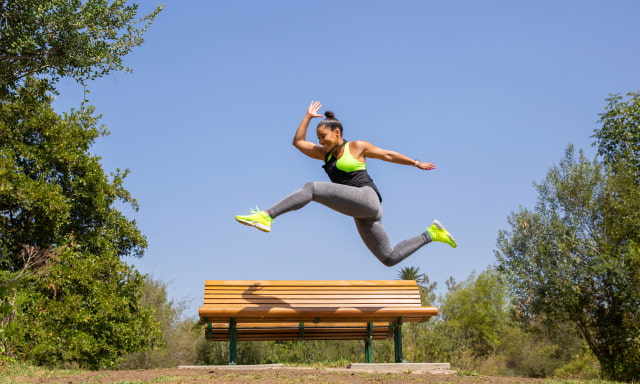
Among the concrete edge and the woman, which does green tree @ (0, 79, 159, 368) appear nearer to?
the concrete edge

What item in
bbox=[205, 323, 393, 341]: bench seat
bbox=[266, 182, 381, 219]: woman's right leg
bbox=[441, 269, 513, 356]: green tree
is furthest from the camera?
bbox=[441, 269, 513, 356]: green tree

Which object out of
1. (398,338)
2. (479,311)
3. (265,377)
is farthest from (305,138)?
(479,311)

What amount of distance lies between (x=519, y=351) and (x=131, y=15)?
27.8 meters

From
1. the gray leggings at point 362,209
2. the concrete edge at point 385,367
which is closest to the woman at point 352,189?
the gray leggings at point 362,209

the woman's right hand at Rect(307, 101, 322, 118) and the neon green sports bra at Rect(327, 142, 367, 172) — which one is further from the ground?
the woman's right hand at Rect(307, 101, 322, 118)

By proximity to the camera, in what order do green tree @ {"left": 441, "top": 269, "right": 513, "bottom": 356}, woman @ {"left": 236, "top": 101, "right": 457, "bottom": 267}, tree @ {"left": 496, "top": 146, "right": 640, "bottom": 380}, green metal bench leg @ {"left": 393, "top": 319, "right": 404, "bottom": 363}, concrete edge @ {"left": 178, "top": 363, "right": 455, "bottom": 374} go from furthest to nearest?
1. green tree @ {"left": 441, "top": 269, "right": 513, "bottom": 356}
2. tree @ {"left": 496, "top": 146, "right": 640, "bottom": 380}
3. green metal bench leg @ {"left": 393, "top": 319, "right": 404, "bottom": 363}
4. concrete edge @ {"left": 178, "top": 363, "right": 455, "bottom": 374}
5. woman @ {"left": 236, "top": 101, "right": 457, "bottom": 267}

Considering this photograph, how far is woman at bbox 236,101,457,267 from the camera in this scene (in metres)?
6.54

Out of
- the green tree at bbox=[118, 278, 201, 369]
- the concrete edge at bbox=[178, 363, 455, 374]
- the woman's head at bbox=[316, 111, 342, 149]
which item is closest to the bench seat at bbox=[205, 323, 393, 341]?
the concrete edge at bbox=[178, 363, 455, 374]

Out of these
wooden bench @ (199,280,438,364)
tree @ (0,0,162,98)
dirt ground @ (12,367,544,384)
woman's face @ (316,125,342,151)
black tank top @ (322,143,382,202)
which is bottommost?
dirt ground @ (12,367,544,384)

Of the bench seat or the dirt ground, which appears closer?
the dirt ground

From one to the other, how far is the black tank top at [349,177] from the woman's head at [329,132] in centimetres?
19

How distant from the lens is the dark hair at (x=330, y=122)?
23.6ft

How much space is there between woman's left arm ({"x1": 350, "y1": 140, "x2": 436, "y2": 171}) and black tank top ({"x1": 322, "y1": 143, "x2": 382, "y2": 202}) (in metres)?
0.23

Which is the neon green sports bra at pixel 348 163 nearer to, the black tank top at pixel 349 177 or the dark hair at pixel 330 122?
the black tank top at pixel 349 177
